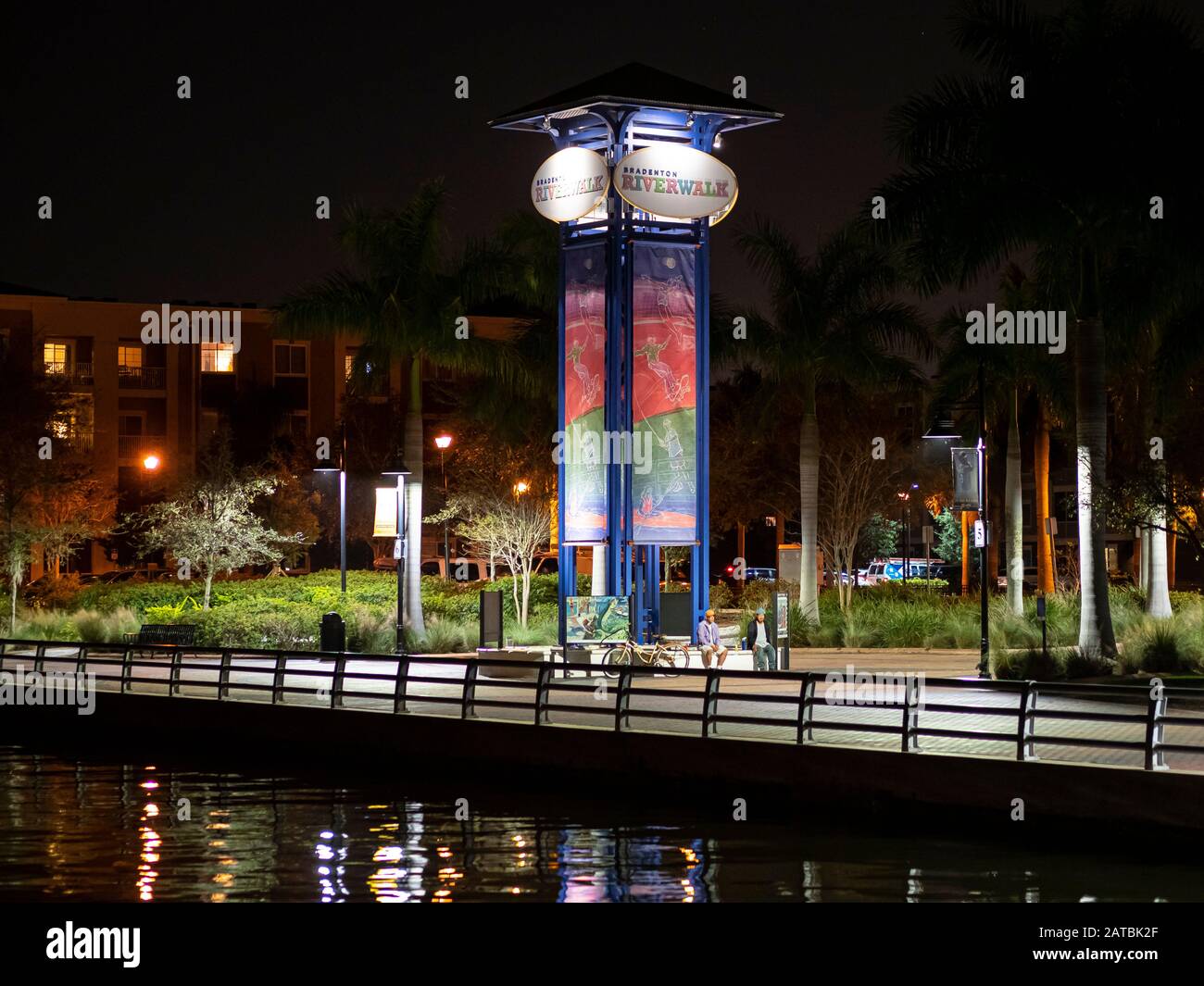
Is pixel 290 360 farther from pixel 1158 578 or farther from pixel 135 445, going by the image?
pixel 1158 578

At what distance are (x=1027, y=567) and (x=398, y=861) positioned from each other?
319ft

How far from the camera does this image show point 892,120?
31.8 m

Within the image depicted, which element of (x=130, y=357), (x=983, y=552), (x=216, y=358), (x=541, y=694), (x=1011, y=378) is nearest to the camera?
(x=541, y=694)

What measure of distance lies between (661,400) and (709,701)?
12.9 metres

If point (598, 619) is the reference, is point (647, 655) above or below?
below

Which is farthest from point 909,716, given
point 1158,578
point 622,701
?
point 1158,578

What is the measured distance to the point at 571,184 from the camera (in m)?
33.2

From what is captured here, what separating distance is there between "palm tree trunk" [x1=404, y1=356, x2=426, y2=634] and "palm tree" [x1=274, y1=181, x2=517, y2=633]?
0.05 meters

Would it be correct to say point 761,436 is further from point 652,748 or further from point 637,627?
point 652,748

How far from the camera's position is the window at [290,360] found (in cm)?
9144

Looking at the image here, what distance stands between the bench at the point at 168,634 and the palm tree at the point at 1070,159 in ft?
59.7

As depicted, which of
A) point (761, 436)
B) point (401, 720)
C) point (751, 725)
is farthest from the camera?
point (761, 436)

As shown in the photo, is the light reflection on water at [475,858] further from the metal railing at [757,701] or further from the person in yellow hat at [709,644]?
the person in yellow hat at [709,644]
